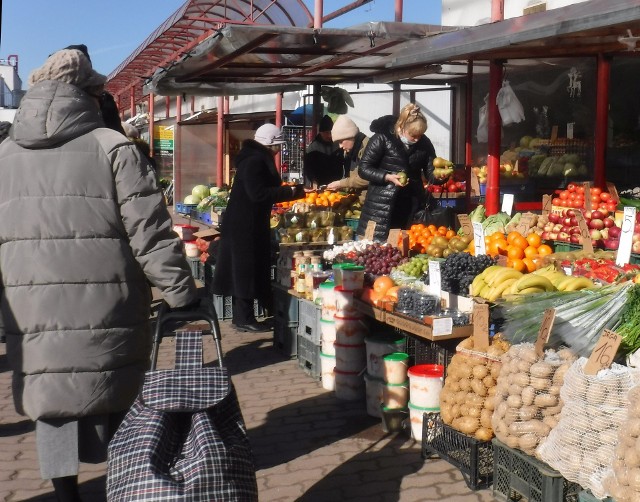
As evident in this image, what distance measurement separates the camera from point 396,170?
299 inches

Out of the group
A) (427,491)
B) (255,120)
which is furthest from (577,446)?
(255,120)

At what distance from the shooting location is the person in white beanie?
10000 millimetres

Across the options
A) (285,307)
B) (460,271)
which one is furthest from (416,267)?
(285,307)

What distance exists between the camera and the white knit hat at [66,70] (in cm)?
348

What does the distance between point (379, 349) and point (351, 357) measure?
449 millimetres

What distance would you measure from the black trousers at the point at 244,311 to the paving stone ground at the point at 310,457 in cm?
165

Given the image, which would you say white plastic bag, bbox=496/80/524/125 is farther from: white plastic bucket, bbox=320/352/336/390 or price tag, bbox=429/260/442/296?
white plastic bucket, bbox=320/352/336/390

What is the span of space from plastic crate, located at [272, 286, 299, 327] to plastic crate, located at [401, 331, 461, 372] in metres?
1.79

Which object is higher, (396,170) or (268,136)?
(268,136)

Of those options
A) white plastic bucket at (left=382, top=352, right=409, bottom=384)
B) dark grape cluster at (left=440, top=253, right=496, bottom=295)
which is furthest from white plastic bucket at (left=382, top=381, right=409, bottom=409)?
dark grape cluster at (left=440, top=253, right=496, bottom=295)

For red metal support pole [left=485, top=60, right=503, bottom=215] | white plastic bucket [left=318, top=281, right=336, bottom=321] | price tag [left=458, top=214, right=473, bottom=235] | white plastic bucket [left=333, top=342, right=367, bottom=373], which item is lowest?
white plastic bucket [left=333, top=342, right=367, bottom=373]

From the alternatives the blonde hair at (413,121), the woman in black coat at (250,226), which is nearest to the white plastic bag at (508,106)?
the blonde hair at (413,121)

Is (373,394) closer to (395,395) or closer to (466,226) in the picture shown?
(395,395)

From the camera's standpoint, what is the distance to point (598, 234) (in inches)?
262
